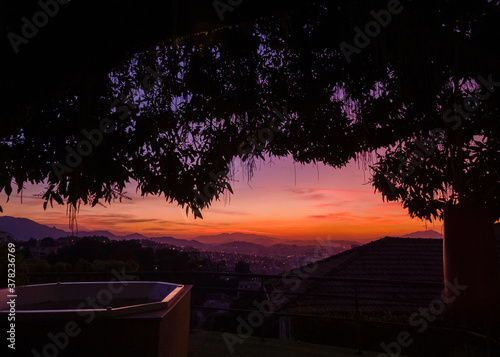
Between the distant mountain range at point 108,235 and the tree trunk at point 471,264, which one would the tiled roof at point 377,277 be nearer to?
the distant mountain range at point 108,235

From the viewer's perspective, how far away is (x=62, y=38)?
1.05 m

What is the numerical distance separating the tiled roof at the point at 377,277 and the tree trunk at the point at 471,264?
12.7 ft

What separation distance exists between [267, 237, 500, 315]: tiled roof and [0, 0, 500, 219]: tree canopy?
3.04 meters

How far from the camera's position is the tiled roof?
20.8ft

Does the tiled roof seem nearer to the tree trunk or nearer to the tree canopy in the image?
the tree canopy

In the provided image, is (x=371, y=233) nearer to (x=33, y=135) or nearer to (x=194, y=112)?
(x=194, y=112)

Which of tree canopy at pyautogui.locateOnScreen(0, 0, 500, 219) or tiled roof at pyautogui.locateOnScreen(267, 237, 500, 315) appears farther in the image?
tiled roof at pyautogui.locateOnScreen(267, 237, 500, 315)

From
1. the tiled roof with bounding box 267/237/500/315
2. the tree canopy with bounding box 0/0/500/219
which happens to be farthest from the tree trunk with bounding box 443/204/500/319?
the tiled roof with bounding box 267/237/500/315

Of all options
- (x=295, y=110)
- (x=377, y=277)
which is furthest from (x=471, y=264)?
(x=377, y=277)

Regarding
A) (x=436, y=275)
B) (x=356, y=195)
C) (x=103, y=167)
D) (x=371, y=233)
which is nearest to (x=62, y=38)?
(x=103, y=167)

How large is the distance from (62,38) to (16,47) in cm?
16

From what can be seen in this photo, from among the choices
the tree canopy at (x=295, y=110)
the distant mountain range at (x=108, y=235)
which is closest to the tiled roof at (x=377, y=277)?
the distant mountain range at (x=108, y=235)

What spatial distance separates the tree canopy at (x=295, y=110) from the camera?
6.82ft

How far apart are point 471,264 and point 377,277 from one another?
627cm
